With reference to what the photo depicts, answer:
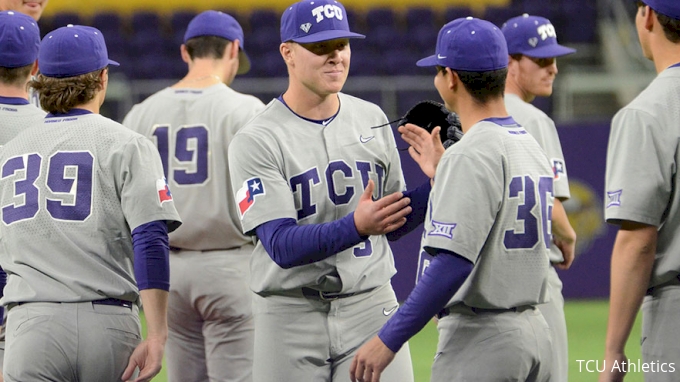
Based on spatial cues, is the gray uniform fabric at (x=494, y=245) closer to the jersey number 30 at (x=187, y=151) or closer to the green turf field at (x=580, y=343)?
the jersey number 30 at (x=187, y=151)

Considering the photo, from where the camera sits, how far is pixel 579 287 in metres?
11.6

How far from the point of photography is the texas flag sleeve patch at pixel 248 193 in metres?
3.89

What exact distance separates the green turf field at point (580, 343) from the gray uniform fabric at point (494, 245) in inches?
157

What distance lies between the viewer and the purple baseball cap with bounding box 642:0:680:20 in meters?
3.39

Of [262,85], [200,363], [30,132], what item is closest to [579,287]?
[262,85]

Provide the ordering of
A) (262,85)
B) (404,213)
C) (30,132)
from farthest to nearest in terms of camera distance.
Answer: (262,85), (30,132), (404,213)

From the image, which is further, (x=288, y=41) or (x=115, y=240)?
(x=288, y=41)

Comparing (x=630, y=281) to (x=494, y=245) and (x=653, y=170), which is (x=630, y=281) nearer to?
(x=653, y=170)

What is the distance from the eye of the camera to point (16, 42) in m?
4.41

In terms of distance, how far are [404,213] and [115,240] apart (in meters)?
1.18

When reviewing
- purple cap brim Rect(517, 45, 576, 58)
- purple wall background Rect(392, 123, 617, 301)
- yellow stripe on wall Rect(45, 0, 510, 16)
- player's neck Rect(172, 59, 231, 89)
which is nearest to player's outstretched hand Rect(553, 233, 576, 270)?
purple cap brim Rect(517, 45, 576, 58)

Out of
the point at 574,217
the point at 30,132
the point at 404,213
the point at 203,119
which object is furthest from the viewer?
the point at 574,217

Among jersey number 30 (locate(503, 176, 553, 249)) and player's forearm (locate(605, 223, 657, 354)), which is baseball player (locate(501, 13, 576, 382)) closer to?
jersey number 30 (locate(503, 176, 553, 249))

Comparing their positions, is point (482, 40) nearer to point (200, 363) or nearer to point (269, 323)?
point (269, 323)
